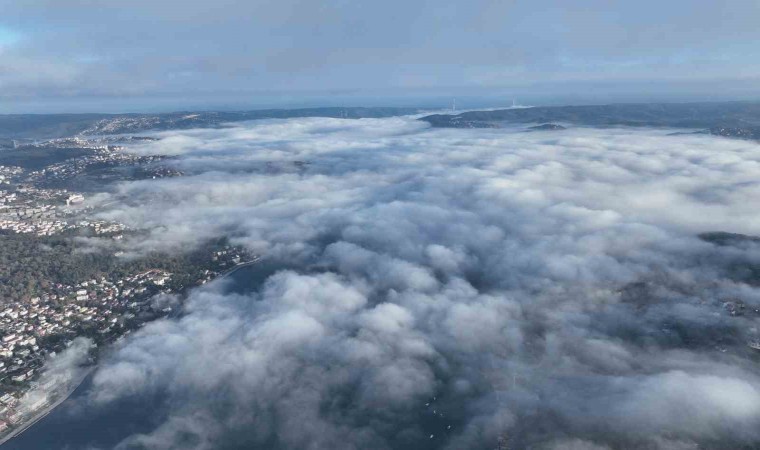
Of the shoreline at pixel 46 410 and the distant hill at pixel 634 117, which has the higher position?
the distant hill at pixel 634 117

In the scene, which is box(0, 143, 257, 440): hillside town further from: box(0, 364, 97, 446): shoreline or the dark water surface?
the dark water surface

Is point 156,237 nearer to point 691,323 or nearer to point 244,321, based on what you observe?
point 244,321

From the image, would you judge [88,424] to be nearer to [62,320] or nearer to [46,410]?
[46,410]

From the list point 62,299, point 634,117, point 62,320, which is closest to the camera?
point 62,320

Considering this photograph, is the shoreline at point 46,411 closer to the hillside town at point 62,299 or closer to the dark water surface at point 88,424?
the hillside town at point 62,299

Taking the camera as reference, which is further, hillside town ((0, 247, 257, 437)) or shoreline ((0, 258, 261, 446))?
hillside town ((0, 247, 257, 437))

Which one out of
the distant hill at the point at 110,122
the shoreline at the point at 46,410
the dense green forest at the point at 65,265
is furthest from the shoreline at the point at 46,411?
the distant hill at the point at 110,122

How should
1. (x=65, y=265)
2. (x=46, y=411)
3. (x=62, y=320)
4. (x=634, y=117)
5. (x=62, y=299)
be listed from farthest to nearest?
(x=634, y=117) < (x=65, y=265) < (x=62, y=299) < (x=62, y=320) < (x=46, y=411)

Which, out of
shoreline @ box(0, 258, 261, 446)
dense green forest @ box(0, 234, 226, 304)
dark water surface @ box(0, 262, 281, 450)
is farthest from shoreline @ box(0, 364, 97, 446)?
dense green forest @ box(0, 234, 226, 304)

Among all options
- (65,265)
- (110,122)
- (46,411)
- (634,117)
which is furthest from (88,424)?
(110,122)
